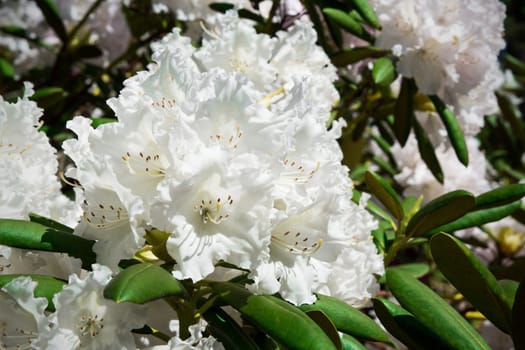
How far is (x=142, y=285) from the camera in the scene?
81cm

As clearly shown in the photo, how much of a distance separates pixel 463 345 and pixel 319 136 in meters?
0.33

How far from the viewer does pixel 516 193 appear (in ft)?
4.01

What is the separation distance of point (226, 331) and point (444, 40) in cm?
80

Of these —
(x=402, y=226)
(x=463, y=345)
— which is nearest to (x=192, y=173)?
(x=463, y=345)

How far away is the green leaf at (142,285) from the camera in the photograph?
791 millimetres

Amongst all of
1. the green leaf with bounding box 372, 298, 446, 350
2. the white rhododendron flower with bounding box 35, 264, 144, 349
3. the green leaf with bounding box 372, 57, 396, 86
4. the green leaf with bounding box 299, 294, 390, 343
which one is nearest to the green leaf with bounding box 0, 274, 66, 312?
the white rhododendron flower with bounding box 35, 264, 144, 349

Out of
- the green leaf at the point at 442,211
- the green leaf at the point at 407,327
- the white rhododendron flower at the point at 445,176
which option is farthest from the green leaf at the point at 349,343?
the white rhododendron flower at the point at 445,176

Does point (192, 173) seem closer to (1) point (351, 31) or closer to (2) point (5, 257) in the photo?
(2) point (5, 257)

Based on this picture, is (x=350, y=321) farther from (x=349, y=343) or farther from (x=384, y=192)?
(x=384, y=192)

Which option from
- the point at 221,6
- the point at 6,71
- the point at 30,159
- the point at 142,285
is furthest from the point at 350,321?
the point at 6,71

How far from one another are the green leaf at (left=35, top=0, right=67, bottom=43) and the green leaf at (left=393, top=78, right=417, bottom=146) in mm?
919

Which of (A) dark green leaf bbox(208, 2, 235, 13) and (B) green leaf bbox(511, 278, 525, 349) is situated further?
(A) dark green leaf bbox(208, 2, 235, 13)

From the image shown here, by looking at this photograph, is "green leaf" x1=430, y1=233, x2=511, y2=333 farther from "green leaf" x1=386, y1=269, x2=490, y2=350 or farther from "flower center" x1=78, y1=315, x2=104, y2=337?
"flower center" x1=78, y1=315, x2=104, y2=337

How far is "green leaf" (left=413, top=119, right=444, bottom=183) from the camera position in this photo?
1.63m
